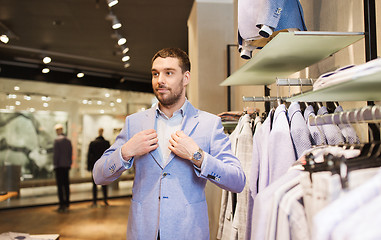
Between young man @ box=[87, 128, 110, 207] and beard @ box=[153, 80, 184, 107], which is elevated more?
beard @ box=[153, 80, 184, 107]

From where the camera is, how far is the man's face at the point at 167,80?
77.5 inches

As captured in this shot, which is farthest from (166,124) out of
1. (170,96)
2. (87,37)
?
(87,37)

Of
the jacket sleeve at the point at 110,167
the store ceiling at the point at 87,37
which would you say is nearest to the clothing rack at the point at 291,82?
the jacket sleeve at the point at 110,167

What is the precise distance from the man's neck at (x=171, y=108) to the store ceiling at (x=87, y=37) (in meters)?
3.95

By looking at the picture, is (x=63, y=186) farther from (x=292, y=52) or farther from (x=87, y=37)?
(x=292, y=52)

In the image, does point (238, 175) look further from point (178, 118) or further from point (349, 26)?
point (349, 26)

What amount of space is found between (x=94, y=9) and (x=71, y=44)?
2453 millimetres

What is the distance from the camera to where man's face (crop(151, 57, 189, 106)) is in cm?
197

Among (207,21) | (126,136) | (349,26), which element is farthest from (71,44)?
(349,26)

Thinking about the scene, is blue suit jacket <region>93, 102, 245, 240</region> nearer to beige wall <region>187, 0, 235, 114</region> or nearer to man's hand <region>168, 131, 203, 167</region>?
man's hand <region>168, 131, 203, 167</region>

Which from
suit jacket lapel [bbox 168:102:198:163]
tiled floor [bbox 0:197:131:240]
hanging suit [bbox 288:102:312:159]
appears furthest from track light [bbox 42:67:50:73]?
hanging suit [bbox 288:102:312:159]

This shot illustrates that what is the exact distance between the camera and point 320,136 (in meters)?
1.72

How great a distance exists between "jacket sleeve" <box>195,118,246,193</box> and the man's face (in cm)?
30

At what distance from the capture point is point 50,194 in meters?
9.54
